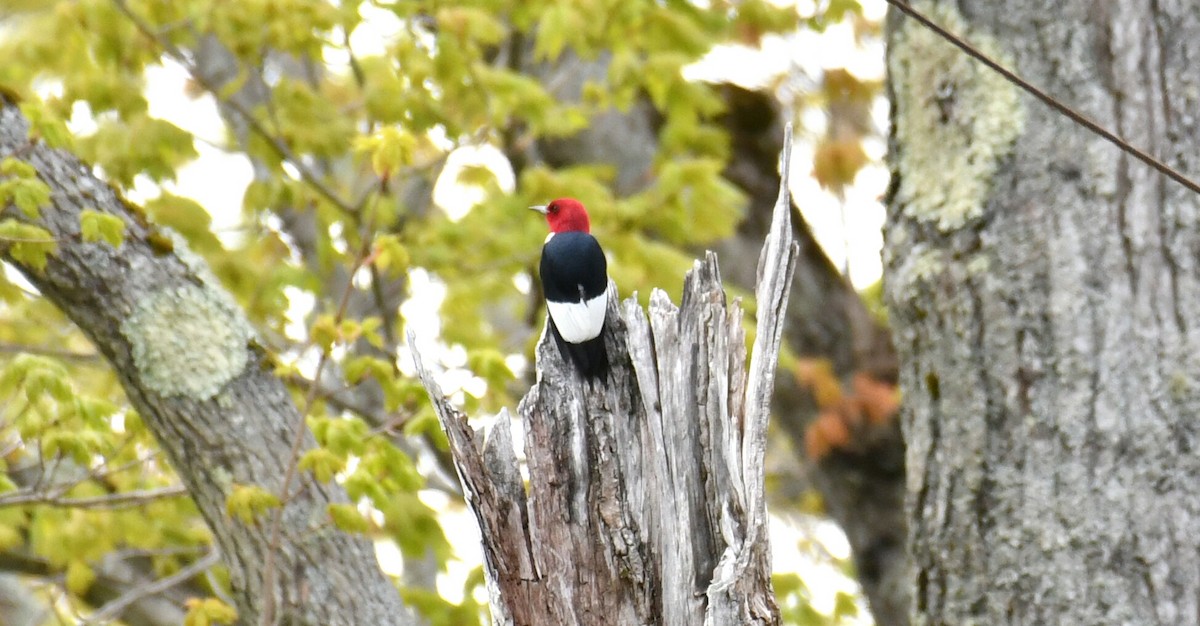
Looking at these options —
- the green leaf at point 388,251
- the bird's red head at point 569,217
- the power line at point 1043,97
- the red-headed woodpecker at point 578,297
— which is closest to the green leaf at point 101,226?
the green leaf at point 388,251

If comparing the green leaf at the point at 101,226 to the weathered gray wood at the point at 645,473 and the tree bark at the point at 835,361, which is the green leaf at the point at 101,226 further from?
the tree bark at the point at 835,361

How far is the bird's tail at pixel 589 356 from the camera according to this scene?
288 cm

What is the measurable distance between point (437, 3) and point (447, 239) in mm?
1077

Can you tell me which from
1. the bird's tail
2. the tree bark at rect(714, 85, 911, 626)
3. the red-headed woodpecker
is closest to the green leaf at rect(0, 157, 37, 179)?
the red-headed woodpecker

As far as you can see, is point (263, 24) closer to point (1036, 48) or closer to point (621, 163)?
point (621, 163)

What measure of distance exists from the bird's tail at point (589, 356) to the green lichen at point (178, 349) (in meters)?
1.12

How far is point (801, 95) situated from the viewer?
9.34 meters

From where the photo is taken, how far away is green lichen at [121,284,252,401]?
3412mm

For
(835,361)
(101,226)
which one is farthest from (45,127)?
(835,361)

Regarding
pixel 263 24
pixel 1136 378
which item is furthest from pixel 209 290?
pixel 1136 378

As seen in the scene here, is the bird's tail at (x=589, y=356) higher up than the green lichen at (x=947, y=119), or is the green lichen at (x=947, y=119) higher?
the green lichen at (x=947, y=119)

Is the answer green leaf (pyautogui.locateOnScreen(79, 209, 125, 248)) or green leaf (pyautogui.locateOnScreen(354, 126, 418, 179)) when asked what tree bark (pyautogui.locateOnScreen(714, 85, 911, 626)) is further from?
green leaf (pyautogui.locateOnScreen(79, 209, 125, 248))

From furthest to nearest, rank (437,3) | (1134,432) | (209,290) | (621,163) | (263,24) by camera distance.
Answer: (621,163), (437,3), (263,24), (209,290), (1134,432)

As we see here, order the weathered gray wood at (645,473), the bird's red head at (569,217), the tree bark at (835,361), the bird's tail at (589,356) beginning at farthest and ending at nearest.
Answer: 1. the tree bark at (835,361)
2. the bird's red head at (569,217)
3. the bird's tail at (589,356)
4. the weathered gray wood at (645,473)
